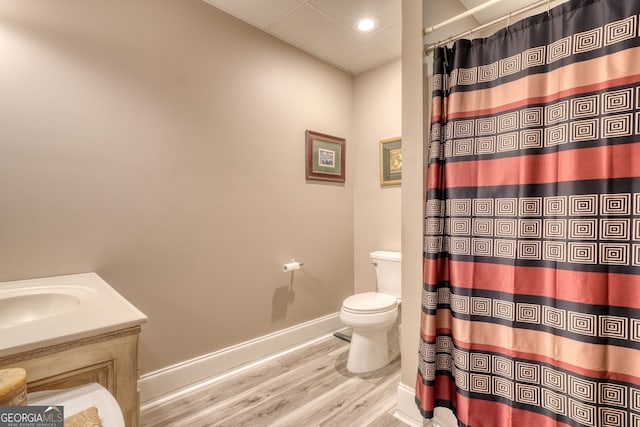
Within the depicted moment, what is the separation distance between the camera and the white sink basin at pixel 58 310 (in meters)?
0.79

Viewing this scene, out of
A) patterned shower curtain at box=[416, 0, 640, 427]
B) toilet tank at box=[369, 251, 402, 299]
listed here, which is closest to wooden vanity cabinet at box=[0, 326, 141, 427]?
patterned shower curtain at box=[416, 0, 640, 427]

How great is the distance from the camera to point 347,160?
294 cm

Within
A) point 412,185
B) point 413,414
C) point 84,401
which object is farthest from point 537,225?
point 84,401

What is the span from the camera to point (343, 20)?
214 cm

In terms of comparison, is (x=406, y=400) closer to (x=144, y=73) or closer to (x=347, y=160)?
(x=347, y=160)

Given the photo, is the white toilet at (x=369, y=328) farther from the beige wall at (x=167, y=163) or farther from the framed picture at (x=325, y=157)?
the framed picture at (x=325, y=157)

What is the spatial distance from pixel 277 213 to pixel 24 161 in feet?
4.86

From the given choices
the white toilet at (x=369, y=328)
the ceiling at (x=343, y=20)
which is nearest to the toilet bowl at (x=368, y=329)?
the white toilet at (x=369, y=328)

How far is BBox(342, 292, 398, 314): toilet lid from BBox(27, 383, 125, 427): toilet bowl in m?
1.51

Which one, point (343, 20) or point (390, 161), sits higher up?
point (343, 20)

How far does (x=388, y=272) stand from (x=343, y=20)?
77.7 inches

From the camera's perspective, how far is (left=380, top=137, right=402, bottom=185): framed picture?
2.62 meters

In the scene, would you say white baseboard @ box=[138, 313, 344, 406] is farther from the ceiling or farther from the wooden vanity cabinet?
the ceiling

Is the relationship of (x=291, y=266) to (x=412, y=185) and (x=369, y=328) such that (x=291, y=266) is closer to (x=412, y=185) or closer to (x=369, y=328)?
(x=369, y=328)
